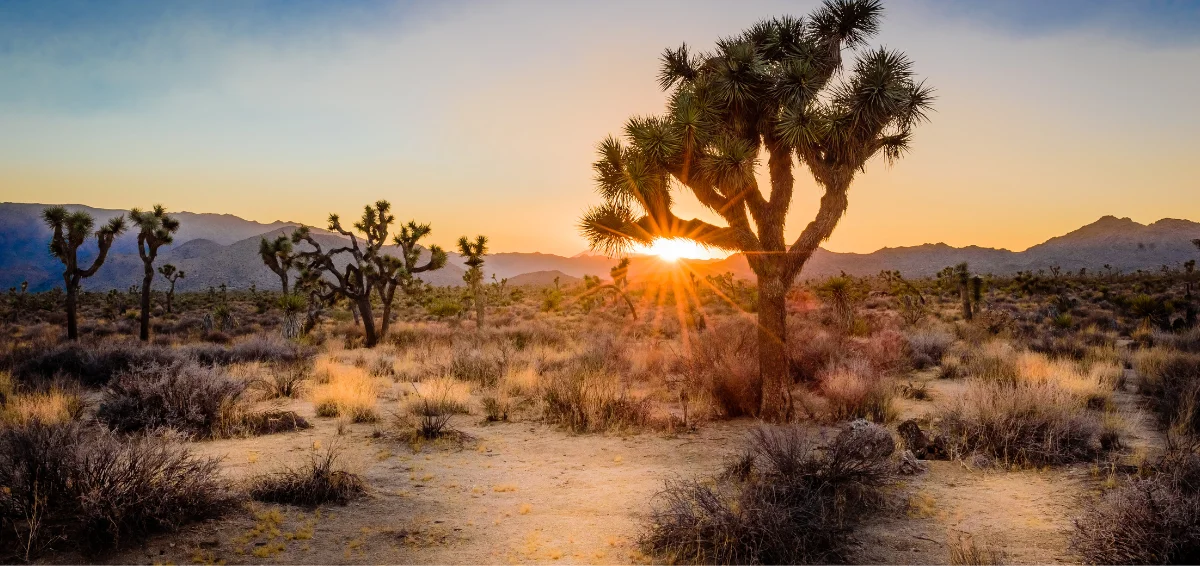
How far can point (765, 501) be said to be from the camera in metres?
4.86

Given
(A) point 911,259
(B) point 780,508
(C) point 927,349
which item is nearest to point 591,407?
(B) point 780,508

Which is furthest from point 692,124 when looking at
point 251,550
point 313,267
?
point 313,267

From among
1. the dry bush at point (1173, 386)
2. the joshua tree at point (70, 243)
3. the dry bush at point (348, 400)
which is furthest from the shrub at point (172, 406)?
the joshua tree at point (70, 243)

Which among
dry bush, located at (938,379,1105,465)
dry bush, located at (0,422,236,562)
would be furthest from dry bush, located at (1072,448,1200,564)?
dry bush, located at (0,422,236,562)

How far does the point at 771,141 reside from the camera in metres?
9.67

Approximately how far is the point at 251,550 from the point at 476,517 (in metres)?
1.87

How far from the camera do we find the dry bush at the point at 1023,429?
681cm

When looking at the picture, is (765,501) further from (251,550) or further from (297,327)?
(297,327)

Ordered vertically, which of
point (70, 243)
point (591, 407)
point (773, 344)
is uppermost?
point (70, 243)

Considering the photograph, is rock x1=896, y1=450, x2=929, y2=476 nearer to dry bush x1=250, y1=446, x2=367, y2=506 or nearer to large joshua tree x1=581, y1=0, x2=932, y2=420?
large joshua tree x1=581, y1=0, x2=932, y2=420

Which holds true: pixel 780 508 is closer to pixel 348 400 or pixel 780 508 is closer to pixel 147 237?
pixel 348 400

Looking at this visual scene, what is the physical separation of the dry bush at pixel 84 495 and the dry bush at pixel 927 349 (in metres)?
14.6

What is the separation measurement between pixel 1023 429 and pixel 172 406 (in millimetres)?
Result: 11055

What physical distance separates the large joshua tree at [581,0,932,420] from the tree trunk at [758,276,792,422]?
0.02 m
